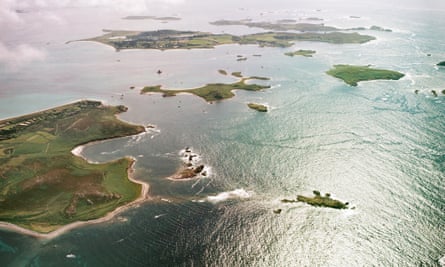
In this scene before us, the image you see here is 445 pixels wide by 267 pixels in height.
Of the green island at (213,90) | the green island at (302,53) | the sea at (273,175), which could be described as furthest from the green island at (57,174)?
the green island at (302,53)

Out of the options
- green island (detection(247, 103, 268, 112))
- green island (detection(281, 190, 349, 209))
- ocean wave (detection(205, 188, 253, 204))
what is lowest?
ocean wave (detection(205, 188, 253, 204))

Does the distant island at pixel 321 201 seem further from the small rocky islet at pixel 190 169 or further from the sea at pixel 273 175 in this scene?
the small rocky islet at pixel 190 169

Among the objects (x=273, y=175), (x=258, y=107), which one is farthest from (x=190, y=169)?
(x=258, y=107)

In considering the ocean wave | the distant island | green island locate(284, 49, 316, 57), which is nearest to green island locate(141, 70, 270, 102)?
green island locate(284, 49, 316, 57)

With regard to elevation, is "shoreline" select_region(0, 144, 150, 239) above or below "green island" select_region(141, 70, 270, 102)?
below

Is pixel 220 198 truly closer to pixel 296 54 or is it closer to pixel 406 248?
pixel 406 248

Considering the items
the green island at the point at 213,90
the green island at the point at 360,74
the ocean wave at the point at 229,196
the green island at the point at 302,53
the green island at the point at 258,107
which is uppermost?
the green island at the point at 302,53

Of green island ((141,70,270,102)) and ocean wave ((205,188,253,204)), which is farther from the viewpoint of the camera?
green island ((141,70,270,102))

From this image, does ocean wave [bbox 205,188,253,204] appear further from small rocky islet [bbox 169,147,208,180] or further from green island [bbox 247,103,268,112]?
green island [bbox 247,103,268,112]

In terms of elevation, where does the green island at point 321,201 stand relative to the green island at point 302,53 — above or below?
below
